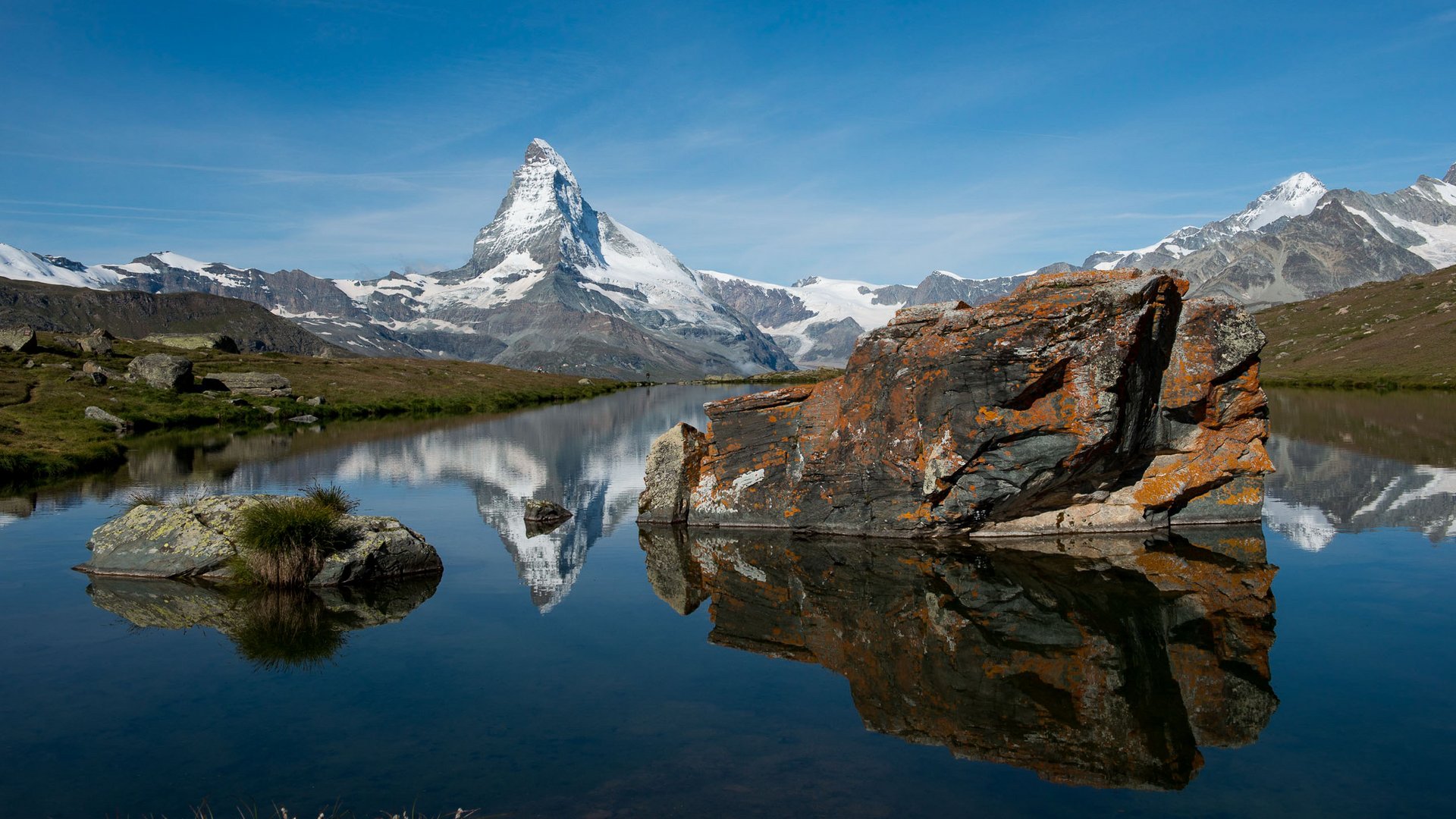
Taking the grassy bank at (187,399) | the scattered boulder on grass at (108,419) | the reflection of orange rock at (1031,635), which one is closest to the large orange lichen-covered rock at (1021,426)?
the reflection of orange rock at (1031,635)

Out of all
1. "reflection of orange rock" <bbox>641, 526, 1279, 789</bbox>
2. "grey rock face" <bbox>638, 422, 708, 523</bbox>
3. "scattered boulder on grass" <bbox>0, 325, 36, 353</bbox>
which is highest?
"scattered boulder on grass" <bbox>0, 325, 36, 353</bbox>

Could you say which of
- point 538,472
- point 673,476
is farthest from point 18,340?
point 673,476

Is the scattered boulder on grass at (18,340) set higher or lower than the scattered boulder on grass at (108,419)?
higher

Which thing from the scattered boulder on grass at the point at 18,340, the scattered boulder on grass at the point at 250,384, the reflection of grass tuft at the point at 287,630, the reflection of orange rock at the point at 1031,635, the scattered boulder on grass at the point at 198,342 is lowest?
the reflection of grass tuft at the point at 287,630

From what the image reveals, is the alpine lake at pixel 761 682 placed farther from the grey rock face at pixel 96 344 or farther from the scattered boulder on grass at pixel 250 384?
the grey rock face at pixel 96 344

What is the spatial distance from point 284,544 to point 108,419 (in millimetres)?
44693

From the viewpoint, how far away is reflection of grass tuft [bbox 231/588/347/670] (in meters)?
13.9

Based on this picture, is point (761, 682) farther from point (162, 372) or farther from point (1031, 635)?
point (162, 372)

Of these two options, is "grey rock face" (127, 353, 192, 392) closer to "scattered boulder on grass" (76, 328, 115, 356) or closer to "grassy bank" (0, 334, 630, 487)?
"grassy bank" (0, 334, 630, 487)

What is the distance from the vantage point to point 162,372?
7319 centimetres

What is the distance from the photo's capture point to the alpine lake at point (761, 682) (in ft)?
30.9

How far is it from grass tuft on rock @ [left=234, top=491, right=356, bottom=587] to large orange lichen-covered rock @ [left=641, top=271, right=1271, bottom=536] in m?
9.69

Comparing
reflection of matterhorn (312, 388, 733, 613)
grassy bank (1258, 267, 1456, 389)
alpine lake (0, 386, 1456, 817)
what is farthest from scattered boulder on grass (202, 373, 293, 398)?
grassy bank (1258, 267, 1456, 389)

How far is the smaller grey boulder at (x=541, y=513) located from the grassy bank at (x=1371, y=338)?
82.8m
